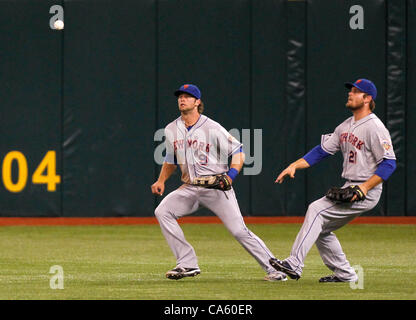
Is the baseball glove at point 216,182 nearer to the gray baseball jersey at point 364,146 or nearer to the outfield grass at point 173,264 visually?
the outfield grass at point 173,264

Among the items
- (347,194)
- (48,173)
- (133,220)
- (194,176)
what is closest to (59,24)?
(48,173)

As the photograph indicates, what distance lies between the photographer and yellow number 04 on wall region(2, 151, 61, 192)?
16.5 meters

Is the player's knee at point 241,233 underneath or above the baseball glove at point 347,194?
underneath

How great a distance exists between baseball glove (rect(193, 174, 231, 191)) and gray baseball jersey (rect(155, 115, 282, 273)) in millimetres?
87

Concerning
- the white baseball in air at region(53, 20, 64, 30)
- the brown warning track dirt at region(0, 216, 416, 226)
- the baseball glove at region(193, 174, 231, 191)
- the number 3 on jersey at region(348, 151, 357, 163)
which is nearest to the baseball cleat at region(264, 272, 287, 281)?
the baseball glove at region(193, 174, 231, 191)

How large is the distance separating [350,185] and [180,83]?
8053 millimetres

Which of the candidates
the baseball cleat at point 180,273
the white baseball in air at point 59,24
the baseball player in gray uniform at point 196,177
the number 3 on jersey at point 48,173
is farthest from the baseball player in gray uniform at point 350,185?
the white baseball in air at point 59,24

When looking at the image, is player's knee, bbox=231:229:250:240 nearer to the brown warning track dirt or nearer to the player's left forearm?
the player's left forearm

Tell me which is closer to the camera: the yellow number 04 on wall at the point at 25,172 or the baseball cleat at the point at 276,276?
the baseball cleat at the point at 276,276

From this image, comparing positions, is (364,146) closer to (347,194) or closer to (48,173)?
A: (347,194)

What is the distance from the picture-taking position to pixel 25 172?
16500 millimetres

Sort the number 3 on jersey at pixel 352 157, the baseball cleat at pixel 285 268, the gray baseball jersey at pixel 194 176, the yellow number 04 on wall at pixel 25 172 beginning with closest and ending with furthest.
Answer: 1. the baseball cleat at pixel 285 268
2. the number 3 on jersey at pixel 352 157
3. the gray baseball jersey at pixel 194 176
4. the yellow number 04 on wall at pixel 25 172

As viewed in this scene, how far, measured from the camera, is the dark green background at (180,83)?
16547 millimetres

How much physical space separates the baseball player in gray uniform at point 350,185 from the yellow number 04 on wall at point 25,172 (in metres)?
7.97
